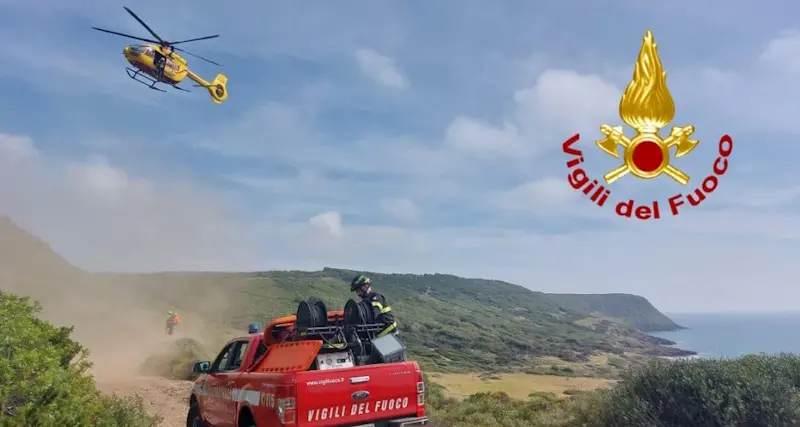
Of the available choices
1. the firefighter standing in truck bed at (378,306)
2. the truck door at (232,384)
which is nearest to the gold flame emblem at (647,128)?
the firefighter standing in truck bed at (378,306)

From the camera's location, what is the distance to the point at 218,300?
7250cm

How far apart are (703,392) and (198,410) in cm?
845

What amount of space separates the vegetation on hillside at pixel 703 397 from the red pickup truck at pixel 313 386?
3930 millimetres

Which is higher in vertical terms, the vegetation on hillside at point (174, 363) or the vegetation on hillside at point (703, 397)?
the vegetation on hillside at point (703, 397)

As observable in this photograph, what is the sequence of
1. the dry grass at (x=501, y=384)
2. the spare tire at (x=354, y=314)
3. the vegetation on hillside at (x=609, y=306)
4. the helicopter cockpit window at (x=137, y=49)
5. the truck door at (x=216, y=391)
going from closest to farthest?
the spare tire at (x=354, y=314)
the truck door at (x=216, y=391)
the helicopter cockpit window at (x=137, y=49)
the dry grass at (x=501, y=384)
the vegetation on hillside at (x=609, y=306)

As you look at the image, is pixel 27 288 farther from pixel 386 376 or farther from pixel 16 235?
pixel 386 376

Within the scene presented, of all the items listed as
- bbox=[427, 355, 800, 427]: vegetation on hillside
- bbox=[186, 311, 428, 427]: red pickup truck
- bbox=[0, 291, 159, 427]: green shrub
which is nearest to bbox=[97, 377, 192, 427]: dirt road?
bbox=[186, 311, 428, 427]: red pickup truck

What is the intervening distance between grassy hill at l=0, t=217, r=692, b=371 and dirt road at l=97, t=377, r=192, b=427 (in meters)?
28.6

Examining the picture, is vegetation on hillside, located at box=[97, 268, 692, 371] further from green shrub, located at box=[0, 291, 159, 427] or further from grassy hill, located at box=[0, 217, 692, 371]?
green shrub, located at box=[0, 291, 159, 427]

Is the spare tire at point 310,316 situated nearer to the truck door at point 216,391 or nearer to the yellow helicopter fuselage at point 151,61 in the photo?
the truck door at point 216,391

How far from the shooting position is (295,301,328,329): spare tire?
27.7 ft

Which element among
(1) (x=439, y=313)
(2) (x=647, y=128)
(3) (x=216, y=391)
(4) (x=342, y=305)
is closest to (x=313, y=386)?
(3) (x=216, y=391)

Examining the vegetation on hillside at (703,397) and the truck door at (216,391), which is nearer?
the vegetation on hillside at (703,397)

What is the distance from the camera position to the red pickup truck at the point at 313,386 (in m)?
7.29
